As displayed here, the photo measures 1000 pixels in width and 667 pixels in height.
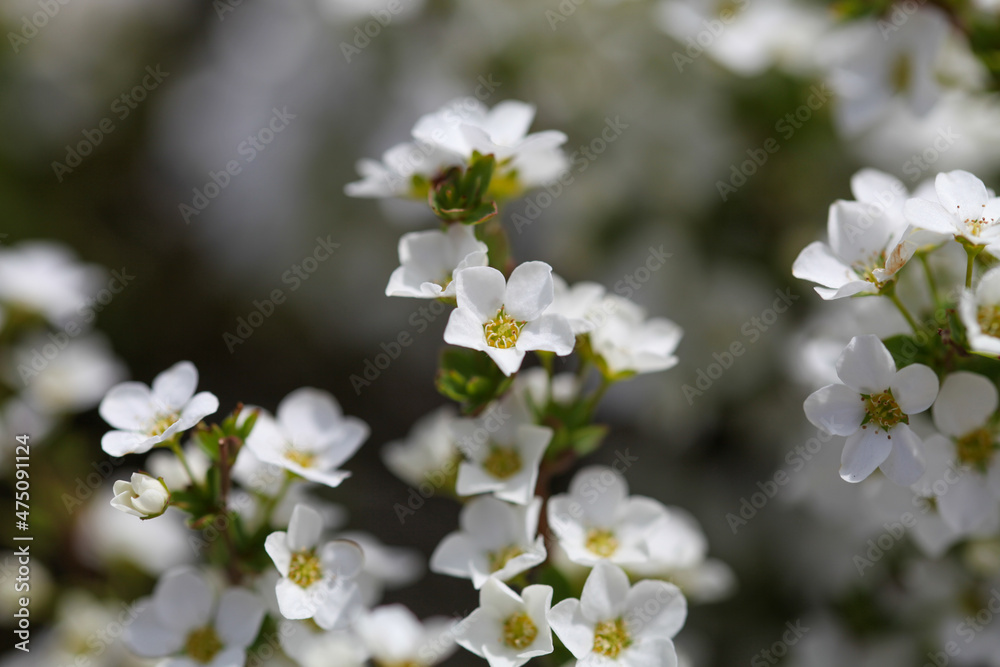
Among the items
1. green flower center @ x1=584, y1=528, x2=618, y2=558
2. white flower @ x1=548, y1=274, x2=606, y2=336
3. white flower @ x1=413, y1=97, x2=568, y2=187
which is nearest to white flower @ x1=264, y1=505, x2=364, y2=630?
green flower center @ x1=584, y1=528, x2=618, y2=558

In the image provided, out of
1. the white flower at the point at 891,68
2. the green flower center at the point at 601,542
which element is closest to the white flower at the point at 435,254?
the green flower center at the point at 601,542

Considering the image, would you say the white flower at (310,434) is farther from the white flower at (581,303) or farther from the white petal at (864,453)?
the white petal at (864,453)

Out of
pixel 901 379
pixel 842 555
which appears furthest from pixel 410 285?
pixel 842 555

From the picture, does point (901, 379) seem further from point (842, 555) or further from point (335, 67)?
point (335, 67)

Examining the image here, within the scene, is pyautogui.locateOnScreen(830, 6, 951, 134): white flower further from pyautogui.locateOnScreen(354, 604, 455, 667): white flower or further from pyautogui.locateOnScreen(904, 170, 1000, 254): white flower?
pyautogui.locateOnScreen(354, 604, 455, 667): white flower

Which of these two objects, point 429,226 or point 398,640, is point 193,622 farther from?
point 429,226

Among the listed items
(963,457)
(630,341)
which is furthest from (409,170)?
(963,457)

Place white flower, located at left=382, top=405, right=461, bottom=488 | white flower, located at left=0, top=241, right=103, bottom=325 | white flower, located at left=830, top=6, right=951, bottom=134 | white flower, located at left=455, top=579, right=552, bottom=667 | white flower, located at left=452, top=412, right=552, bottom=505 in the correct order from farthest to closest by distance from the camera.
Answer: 1. white flower, located at left=0, top=241, right=103, bottom=325
2. white flower, located at left=830, top=6, right=951, bottom=134
3. white flower, located at left=382, top=405, right=461, bottom=488
4. white flower, located at left=452, top=412, right=552, bottom=505
5. white flower, located at left=455, top=579, right=552, bottom=667
